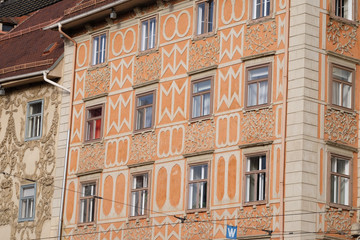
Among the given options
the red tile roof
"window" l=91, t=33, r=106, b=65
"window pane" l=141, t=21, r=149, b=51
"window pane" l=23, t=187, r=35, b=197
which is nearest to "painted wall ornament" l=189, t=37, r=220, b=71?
"window pane" l=141, t=21, r=149, b=51

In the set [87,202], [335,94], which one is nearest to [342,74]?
[335,94]

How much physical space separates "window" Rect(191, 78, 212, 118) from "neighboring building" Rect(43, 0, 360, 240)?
4 centimetres

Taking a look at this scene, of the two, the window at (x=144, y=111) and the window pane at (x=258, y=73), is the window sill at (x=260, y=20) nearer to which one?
the window pane at (x=258, y=73)

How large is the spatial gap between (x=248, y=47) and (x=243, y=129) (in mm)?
2543

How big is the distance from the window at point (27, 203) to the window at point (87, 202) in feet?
9.60

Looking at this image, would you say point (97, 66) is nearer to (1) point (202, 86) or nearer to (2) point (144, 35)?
(2) point (144, 35)

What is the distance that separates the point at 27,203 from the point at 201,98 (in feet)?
32.7

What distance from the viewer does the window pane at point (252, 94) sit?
1291 inches

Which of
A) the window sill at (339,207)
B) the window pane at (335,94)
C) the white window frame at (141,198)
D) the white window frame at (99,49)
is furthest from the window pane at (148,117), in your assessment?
the window sill at (339,207)

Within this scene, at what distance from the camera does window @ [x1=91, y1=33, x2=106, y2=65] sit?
3953cm

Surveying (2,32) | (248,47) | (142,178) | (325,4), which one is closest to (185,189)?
(142,178)

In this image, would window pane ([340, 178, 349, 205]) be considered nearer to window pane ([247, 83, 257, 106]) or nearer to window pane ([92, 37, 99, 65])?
window pane ([247, 83, 257, 106])

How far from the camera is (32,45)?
4478 centimetres

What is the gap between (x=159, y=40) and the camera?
3691 centimetres
